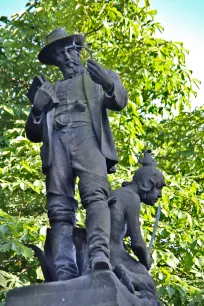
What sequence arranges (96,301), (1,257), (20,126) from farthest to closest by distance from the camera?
(20,126)
(1,257)
(96,301)

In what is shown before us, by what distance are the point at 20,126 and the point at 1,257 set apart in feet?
9.20

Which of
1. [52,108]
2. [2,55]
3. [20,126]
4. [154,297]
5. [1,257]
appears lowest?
[154,297]

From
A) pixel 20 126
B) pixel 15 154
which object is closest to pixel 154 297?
pixel 15 154

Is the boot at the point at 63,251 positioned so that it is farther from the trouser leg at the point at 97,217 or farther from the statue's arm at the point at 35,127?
the statue's arm at the point at 35,127

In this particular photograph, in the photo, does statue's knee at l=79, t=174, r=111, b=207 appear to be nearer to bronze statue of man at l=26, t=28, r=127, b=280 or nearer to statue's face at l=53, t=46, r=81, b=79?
bronze statue of man at l=26, t=28, r=127, b=280

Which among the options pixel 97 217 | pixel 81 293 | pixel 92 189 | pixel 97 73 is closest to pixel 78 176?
pixel 92 189

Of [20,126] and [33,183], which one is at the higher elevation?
[20,126]

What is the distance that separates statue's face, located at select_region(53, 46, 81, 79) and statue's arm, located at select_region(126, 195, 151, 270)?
1.43 metres

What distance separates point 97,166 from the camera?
643 cm

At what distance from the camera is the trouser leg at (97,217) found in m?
5.85

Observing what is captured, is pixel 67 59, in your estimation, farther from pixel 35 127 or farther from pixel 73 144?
pixel 73 144

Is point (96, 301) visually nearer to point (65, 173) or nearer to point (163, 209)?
point (65, 173)

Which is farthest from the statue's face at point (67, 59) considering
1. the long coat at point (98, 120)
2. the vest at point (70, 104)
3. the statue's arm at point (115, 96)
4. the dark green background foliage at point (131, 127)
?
the dark green background foliage at point (131, 127)

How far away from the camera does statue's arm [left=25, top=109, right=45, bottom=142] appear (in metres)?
6.82
